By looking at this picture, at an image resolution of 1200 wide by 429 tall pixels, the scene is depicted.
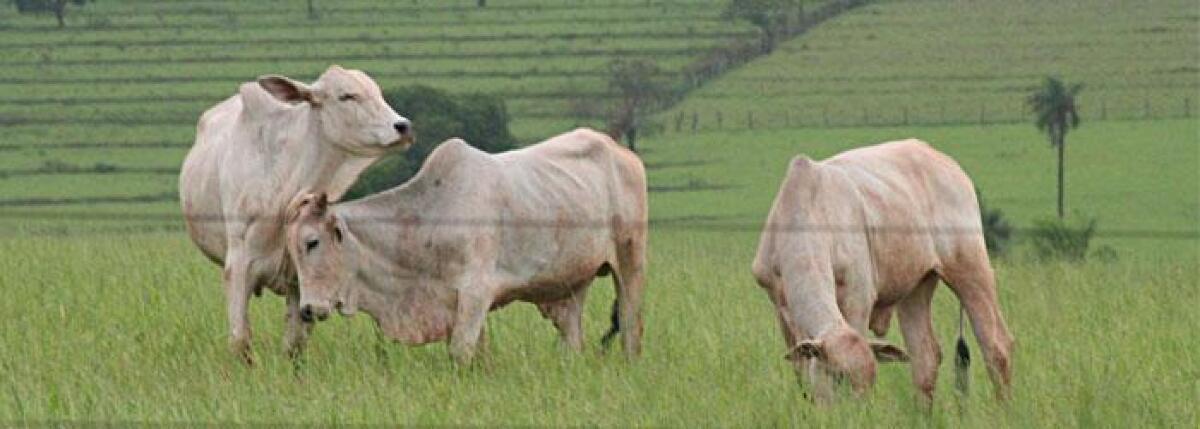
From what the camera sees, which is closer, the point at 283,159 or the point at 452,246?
the point at 452,246

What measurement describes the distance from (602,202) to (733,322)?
5.40ft

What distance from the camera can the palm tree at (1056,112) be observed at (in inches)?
3039

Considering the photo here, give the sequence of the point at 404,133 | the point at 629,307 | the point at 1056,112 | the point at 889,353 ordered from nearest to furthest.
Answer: the point at 889,353
the point at 404,133
the point at 629,307
the point at 1056,112

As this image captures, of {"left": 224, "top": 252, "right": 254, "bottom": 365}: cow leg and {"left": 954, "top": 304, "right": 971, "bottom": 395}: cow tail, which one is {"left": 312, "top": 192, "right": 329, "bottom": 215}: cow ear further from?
{"left": 954, "top": 304, "right": 971, "bottom": 395}: cow tail

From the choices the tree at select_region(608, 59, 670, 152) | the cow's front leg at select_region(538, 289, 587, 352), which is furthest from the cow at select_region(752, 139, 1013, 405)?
the tree at select_region(608, 59, 670, 152)

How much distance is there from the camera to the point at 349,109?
12766 millimetres

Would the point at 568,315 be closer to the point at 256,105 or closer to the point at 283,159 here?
the point at 283,159

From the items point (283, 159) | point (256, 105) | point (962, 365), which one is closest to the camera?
point (962, 365)

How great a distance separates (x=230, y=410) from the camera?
10789mm

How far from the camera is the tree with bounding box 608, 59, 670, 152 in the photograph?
83.3 metres

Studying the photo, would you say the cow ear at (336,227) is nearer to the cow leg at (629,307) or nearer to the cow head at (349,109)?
the cow head at (349,109)

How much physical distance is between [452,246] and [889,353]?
2.66 m

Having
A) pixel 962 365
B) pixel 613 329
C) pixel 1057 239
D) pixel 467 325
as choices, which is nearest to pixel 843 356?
A: pixel 962 365

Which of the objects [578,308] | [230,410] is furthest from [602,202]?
[230,410]
